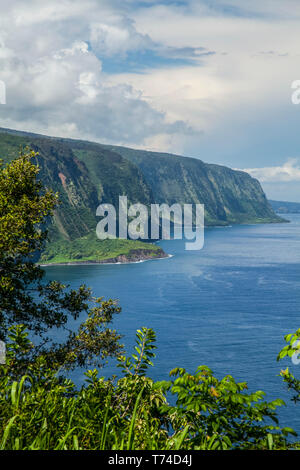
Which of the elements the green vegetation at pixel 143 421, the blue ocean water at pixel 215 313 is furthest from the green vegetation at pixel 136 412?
the blue ocean water at pixel 215 313

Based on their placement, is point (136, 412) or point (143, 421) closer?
point (143, 421)

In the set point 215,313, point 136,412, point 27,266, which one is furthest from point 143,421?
point 215,313

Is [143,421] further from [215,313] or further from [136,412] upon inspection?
[215,313]

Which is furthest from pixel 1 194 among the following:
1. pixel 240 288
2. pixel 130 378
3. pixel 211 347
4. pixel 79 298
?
pixel 240 288

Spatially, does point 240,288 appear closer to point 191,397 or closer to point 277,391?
point 277,391

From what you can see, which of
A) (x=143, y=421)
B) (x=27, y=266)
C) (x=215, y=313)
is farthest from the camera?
(x=215, y=313)

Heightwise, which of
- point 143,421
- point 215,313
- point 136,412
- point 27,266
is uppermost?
point 215,313

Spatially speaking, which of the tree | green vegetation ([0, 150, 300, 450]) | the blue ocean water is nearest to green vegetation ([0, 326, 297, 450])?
green vegetation ([0, 150, 300, 450])

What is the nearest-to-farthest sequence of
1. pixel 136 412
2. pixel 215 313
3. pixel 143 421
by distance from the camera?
pixel 143 421 < pixel 136 412 < pixel 215 313

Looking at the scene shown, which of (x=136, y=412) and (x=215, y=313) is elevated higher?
(x=215, y=313)
